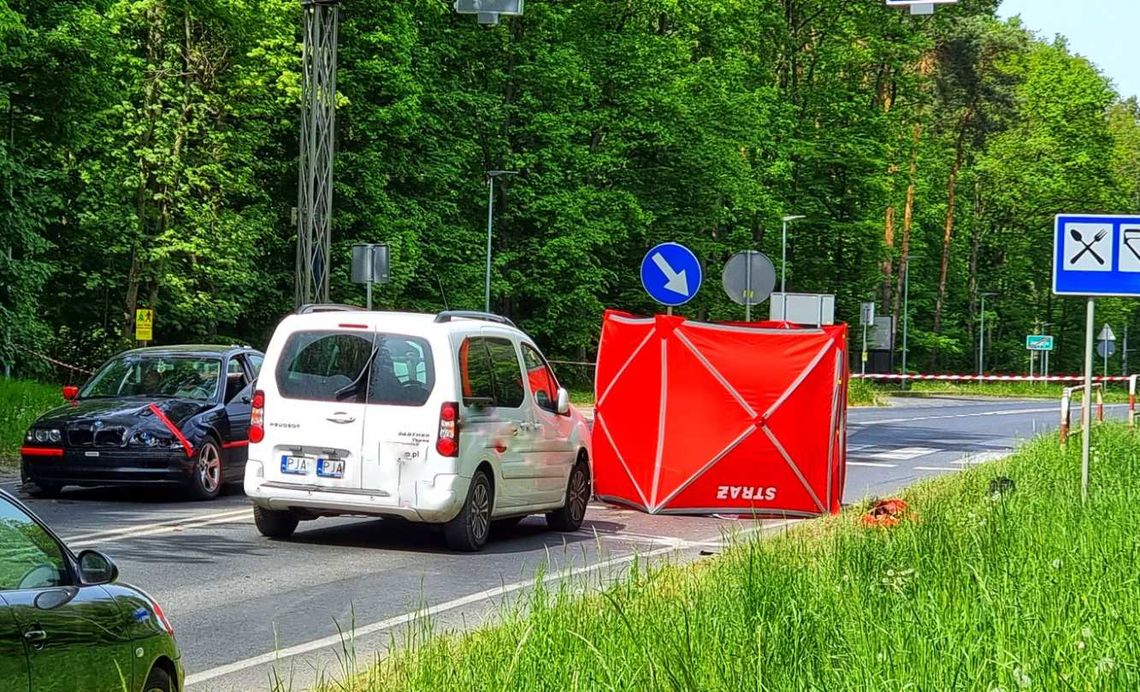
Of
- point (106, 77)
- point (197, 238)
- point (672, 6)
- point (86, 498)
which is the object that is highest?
point (672, 6)

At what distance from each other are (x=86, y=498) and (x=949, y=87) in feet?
204

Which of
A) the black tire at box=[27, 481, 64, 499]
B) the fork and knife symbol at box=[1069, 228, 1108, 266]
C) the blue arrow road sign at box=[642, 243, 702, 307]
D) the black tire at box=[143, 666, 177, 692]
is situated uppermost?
the fork and knife symbol at box=[1069, 228, 1108, 266]

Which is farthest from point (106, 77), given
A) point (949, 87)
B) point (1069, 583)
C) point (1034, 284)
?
point (1034, 284)

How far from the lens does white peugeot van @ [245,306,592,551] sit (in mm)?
13156

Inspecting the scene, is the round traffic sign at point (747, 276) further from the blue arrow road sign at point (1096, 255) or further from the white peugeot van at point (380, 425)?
the white peugeot van at point (380, 425)

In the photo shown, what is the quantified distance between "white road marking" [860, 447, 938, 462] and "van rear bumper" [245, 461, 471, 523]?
1506 centimetres

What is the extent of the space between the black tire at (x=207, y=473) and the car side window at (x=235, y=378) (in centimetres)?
84

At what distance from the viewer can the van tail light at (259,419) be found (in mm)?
13539

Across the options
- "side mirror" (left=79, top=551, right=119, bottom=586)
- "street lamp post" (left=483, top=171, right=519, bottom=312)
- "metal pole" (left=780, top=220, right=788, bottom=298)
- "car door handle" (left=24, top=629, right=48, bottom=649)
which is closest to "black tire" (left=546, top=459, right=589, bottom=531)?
"side mirror" (left=79, top=551, right=119, bottom=586)

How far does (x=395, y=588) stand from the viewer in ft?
36.7

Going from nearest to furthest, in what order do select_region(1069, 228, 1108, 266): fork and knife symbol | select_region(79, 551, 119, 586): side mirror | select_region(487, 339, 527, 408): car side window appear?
select_region(79, 551, 119, 586): side mirror
select_region(487, 339, 527, 408): car side window
select_region(1069, 228, 1108, 266): fork and knife symbol

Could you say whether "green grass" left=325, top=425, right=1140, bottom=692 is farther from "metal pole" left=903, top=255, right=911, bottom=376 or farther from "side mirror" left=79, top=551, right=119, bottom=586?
"metal pole" left=903, top=255, right=911, bottom=376

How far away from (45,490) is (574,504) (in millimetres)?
5543

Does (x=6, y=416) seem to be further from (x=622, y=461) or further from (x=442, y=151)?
(x=442, y=151)
